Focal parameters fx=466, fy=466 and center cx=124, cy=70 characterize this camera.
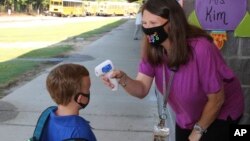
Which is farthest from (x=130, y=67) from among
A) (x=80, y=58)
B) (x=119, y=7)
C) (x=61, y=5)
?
(x=119, y=7)

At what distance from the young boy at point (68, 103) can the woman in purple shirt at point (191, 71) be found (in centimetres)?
23

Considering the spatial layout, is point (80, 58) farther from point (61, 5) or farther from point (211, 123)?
point (61, 5)

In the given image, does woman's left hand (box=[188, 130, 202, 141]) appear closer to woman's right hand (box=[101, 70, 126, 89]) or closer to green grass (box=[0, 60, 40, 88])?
woman's right hand (box=[101, 70, 126, 89])

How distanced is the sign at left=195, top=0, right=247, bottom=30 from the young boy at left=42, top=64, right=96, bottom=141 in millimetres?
1826

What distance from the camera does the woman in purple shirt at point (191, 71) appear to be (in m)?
2.55

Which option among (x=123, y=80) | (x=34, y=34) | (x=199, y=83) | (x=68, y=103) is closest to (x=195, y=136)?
(x=199, y=83)

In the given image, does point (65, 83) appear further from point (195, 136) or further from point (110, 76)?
point (195, 136)

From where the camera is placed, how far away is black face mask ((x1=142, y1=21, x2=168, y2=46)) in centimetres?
257

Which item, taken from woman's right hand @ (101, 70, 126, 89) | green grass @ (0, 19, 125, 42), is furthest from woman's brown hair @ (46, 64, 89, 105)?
green grass @ (0, 19, 125, 42)

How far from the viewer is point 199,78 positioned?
2.58 m

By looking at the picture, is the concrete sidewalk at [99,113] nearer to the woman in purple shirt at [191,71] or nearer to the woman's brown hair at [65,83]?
the woman in purple shirt at [191,71]

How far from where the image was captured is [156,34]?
8.45 ft

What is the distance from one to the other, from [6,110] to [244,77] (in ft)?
13.0

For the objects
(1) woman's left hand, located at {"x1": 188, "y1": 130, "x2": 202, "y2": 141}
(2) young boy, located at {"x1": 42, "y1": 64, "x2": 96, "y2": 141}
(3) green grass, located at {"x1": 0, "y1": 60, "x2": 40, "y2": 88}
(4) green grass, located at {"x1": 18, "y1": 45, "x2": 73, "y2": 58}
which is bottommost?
(4) green grass, located at {"x1": 18, "y1": 45, "x2": 73, "y2": 58}
